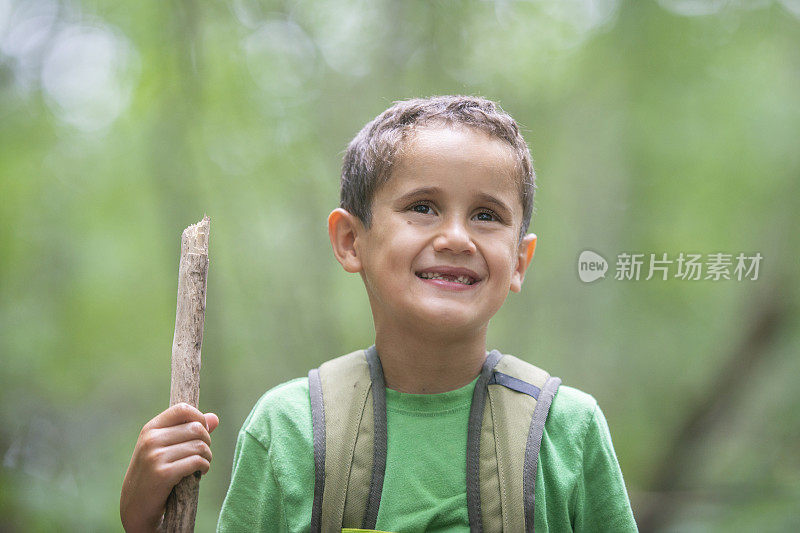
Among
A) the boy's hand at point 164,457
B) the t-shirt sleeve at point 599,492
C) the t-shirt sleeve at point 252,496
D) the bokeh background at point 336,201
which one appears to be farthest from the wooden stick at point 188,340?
the bokeh background at point 336,201

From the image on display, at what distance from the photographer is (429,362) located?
1.38 meters

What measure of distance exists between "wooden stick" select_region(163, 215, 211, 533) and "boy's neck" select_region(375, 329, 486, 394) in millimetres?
412

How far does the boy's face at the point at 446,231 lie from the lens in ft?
4.20

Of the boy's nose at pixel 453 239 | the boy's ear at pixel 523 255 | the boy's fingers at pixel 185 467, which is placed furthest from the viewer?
the boy's ear at pixel 523 255

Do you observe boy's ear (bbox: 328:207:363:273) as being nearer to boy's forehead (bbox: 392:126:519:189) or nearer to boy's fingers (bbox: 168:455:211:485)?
boy's forehead (bbox: 392:126:519:189)

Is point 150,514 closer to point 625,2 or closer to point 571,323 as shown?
point 571,323

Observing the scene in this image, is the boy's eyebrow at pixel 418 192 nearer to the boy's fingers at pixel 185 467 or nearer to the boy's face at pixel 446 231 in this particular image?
the boy's face at pixel 446 231

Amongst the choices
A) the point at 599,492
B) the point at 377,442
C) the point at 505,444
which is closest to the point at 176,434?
the point at 377,442

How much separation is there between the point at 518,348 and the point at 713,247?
3.36 ft

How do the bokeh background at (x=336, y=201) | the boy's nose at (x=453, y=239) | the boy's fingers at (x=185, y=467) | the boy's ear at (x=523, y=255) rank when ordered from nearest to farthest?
the boy's fingers at (x=185, y=467) < the boy's nose at (x=453, y=239) < the boy's ear at (x=523, y=255) < the bokeh background at (x=336, y=201)

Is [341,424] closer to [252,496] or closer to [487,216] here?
[252,496]

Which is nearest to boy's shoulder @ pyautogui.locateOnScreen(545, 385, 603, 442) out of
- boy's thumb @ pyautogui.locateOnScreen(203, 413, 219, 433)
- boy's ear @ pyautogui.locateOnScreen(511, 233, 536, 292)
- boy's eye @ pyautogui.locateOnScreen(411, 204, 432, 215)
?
boy's ear @ pyautogui.locateOnScreen(511, 233, 536, 292)

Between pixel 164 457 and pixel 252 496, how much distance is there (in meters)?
0.26

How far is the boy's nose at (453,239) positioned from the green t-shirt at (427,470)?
1.05ft
